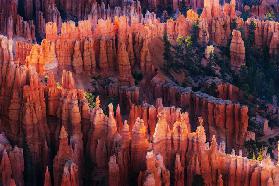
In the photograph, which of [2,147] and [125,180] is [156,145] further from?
[2,147]

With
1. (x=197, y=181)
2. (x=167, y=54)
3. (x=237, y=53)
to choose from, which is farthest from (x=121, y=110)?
(x=237, y=53)

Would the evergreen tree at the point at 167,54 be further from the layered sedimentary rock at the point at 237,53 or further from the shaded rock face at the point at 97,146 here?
the shaded rock face at the point at 97,146

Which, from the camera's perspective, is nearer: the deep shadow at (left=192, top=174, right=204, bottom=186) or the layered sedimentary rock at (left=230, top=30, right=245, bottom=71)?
the deep shadow at (left=192, top=174, right=204, bottom=186)

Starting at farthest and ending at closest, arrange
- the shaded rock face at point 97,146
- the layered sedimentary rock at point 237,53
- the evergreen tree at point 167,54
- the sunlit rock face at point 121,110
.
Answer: the layered sedimentary rock at point 237,53, the evergreen tree at point 167,54, the sunlit rock face at point 121,110, the shaded rock face at point 97,146

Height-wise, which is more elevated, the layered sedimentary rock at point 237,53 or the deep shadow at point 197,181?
the layered sedimentary rock at point 237,53

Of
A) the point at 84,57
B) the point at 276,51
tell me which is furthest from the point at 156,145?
the point at 276,51

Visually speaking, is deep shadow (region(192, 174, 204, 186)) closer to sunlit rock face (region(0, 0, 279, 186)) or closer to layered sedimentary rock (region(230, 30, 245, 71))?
sunlit rock face (region(0, 0, 279, 186))

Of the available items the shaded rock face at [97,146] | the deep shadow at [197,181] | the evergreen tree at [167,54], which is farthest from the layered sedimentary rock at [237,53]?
the deep shadow at [197,181]

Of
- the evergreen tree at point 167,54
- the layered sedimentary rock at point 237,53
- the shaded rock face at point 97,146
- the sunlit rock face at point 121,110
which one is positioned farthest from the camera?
the layered sedimentary rock at point 237,53

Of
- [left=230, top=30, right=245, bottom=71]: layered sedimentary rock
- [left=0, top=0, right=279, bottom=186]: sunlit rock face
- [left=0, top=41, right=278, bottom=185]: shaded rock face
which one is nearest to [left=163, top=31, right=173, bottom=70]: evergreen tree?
[left=0, top=0, right=279, bottom=186]: sunlit rock face
